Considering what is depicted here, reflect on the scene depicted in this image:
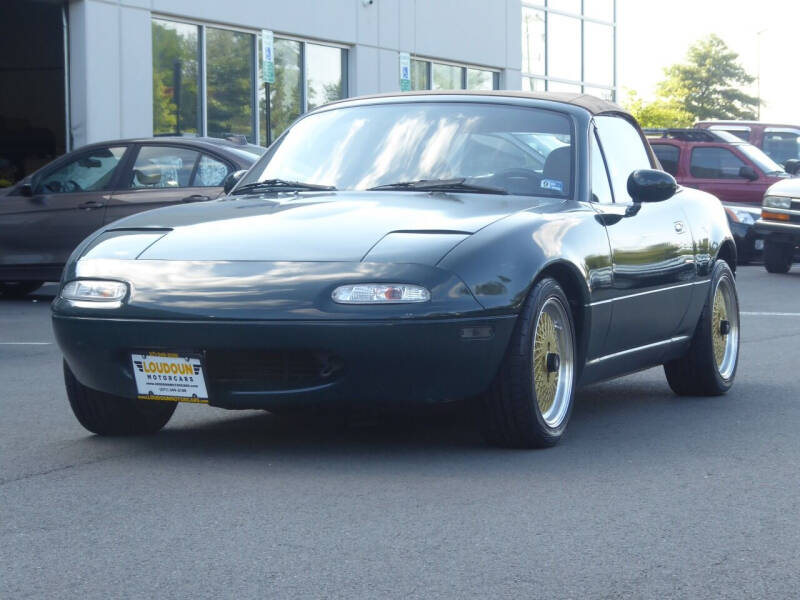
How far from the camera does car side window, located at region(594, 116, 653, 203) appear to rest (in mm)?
7387

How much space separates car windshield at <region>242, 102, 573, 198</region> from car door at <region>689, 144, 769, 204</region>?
15947 millimetres

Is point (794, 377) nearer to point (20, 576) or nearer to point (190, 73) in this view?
point (20, 576)

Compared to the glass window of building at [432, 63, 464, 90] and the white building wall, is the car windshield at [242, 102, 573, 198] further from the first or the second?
the glass window of building at [432, 63, 464, 90]

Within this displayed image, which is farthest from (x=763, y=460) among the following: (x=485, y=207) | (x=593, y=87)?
(x=593, y=87)

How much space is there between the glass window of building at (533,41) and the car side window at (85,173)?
1940 cm

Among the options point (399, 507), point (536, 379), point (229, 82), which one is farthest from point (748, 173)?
point (399, 507)

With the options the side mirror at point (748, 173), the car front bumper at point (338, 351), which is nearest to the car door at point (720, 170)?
the side mirror at point (748, 173)

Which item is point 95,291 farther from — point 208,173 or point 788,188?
point 788,188

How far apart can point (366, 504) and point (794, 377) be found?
14.7ft

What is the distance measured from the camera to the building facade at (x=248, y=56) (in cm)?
2089

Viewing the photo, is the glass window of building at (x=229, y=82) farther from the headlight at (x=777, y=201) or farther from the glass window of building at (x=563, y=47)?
the glass window of building at (x=563, y=47)

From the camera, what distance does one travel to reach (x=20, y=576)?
412cm

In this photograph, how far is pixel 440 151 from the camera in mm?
6883

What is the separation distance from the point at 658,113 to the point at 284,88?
70521 millimetres
